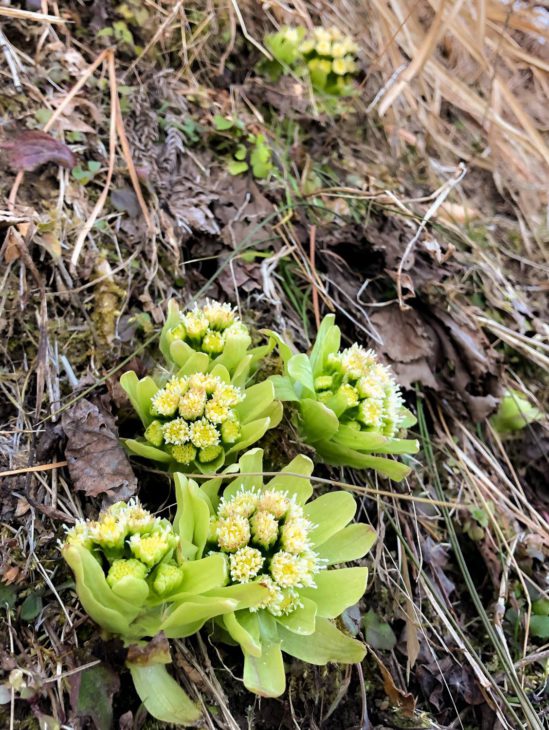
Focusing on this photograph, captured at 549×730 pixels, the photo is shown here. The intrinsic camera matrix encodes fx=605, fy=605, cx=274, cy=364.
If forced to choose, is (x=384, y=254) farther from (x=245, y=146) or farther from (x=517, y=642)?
(x=517, y=642)

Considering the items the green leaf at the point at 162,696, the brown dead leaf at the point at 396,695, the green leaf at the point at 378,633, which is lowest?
the green leaf at the point at 378,633

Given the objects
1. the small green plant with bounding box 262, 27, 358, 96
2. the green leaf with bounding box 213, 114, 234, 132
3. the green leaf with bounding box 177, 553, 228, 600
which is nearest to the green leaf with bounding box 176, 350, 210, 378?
the green leaf with bounding box 177, 553, 228, 600

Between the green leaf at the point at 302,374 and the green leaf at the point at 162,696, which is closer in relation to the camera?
the green leaf at the point at 162,696

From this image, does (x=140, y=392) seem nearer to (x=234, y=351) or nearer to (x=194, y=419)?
(x=194, y=419)

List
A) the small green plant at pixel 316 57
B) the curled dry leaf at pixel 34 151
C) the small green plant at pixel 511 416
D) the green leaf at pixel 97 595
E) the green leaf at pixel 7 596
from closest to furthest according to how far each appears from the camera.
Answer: the green leaf at pixel 97 595 < the green leaf at pixel 7 596 < the curled dry leaf at pixel 34 151 < the small green plant at pixel 511 416 < the small green plant at pixel 316 57

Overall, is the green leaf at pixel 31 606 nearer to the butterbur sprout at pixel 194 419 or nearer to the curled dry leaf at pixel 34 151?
the butterbur sprout at pixel 194 419

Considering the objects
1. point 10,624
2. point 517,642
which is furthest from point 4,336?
point 517,642

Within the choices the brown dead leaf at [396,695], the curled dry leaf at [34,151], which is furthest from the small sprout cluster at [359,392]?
the curled dry leaf at [34,151]
